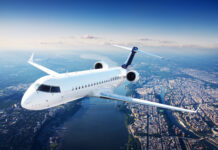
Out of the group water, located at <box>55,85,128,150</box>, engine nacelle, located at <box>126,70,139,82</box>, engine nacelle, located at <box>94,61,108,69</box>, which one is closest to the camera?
engine nacelle, located at <box>126,70,139,82</box>

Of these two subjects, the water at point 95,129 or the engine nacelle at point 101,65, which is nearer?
the engine nacelle at point 101,65

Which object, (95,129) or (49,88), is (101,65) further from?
(95,129)

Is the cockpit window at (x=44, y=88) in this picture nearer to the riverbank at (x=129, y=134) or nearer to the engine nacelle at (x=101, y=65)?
the engine nacelle at (x=101, y=65)

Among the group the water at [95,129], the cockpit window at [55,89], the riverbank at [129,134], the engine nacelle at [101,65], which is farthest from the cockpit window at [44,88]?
the riverbank at [129,134]

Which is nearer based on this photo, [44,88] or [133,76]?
[44,88]

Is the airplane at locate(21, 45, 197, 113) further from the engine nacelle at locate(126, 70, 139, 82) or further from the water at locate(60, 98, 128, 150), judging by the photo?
the water at locate(60, 98, 128, 150)

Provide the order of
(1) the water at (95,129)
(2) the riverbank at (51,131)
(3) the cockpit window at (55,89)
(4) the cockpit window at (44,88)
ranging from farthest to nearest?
(1) the water at (95,129) < (2) the riverbank at (51,131) < (3) the cockpit window at (55,89) < (4) the cockpit window at (44,88)

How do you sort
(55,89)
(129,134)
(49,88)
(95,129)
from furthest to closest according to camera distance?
(95,129) → (129,134) → (55,89) → (49,88)

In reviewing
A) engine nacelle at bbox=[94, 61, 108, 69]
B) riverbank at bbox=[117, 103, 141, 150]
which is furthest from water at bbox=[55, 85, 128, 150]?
engine nacelle at bbox=[94, 61, 108, 69]

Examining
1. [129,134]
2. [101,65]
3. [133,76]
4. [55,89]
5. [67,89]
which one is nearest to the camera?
[55,89]

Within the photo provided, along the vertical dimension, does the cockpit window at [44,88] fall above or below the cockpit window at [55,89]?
above

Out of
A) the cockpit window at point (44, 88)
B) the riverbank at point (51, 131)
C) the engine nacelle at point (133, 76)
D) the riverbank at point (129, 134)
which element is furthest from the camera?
the riverbank at point (129, 134)

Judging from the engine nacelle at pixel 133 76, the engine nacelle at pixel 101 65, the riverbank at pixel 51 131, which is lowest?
the riverbank at pixel 51 131

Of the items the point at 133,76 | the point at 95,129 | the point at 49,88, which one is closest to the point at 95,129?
the point at 95,129
